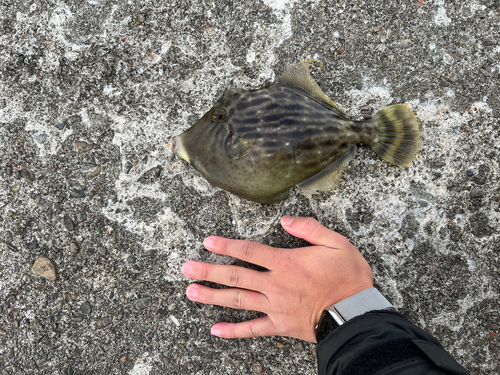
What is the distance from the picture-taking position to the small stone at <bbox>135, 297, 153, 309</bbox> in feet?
8.61

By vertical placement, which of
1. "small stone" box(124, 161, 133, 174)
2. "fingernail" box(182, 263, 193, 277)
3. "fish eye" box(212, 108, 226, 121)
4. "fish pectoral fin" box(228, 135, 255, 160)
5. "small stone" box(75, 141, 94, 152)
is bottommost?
"fingernail" box(182, 263, 193, 277)

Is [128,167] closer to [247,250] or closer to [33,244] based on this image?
[33,244]

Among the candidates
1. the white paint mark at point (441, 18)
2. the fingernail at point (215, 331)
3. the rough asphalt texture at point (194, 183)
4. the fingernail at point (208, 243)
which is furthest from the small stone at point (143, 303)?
the white paint mark at point (441, 18)

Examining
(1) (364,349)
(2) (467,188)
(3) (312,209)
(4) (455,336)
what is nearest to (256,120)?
(3) (312,209)

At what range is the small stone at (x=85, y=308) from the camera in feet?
8.59

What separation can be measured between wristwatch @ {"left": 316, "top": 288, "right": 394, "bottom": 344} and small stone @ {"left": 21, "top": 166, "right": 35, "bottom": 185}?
90.9 inches

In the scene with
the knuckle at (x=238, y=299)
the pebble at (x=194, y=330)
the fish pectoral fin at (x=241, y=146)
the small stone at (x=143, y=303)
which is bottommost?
the pebble at (x=194, y=330)

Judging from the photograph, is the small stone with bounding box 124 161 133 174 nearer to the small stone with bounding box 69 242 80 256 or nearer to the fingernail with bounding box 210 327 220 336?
the small stone with bounding box 69 242 80 256

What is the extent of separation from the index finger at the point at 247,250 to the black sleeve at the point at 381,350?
625mm

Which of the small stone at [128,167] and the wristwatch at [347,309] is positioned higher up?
the small stone at [128,167]

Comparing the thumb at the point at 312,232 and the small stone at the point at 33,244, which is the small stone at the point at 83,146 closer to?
the small stone at the point at 33,244

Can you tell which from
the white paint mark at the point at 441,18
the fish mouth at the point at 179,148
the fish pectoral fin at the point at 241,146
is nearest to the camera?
the fish pectoral fin at the point at 241,146

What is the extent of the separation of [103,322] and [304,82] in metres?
2.28

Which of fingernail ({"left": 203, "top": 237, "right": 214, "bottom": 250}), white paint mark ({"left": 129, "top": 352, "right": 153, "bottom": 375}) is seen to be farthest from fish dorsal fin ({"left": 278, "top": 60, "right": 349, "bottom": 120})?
white paint mark ({"left": 129, "top": 352, "right": 153, "bottom": 375})
